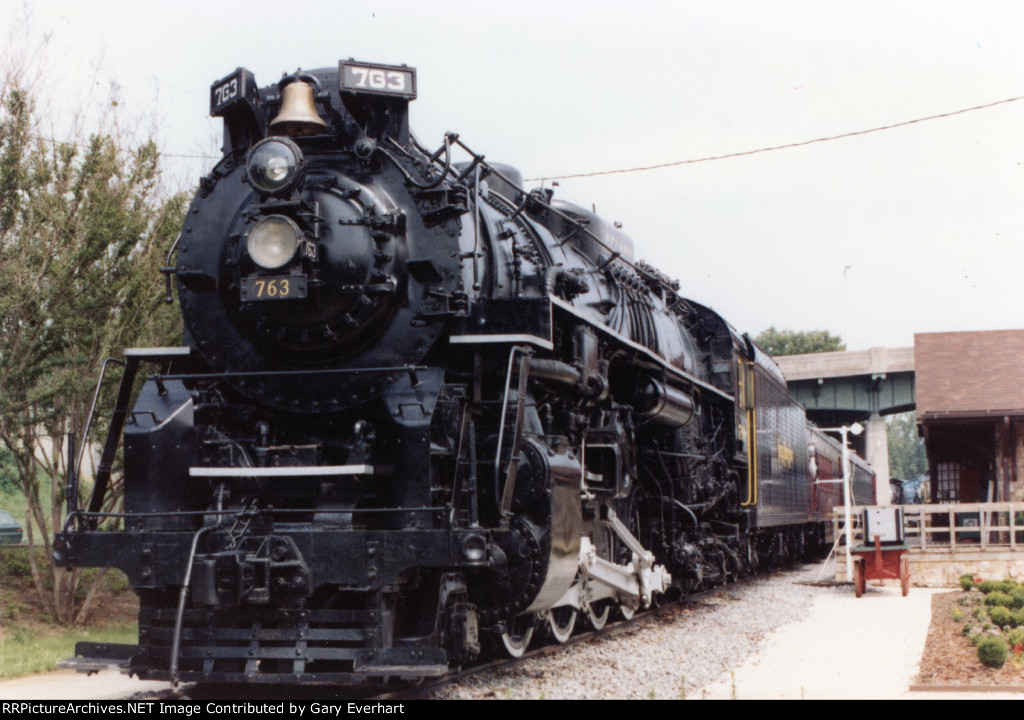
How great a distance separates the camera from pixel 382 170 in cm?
721

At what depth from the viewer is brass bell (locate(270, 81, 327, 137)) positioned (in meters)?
7.12

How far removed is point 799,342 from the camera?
71.0 meters

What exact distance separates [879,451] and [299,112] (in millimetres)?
34240

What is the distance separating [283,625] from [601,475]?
11.6 feet

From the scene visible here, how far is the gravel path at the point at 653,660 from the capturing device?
6938 millimetres

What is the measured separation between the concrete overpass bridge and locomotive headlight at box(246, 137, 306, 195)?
96.1ft

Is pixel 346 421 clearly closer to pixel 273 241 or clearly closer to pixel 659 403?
pixel 273 241

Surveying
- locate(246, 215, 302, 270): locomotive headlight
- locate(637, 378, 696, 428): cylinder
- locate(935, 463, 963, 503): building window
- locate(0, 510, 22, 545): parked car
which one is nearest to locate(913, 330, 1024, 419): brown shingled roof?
locate(935, 463, 963, 503): building window

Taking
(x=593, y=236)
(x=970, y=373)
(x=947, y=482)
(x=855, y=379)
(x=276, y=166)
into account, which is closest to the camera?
(x=276, y=166)

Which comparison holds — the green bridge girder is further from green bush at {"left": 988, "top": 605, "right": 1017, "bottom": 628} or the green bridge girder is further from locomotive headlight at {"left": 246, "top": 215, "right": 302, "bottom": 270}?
→ locomotive headlight at {"left": 246, "top": 215, "right": 302, "bottom": 270}

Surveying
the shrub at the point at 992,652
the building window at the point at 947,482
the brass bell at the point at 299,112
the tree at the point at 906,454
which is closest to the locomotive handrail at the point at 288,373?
the brass bell at the point at 299,112

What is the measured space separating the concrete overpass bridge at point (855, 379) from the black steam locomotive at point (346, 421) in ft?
92.5

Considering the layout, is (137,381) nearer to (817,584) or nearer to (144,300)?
Result: (144,300)

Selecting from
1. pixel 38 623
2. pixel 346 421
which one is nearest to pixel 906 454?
pixel 38 623
